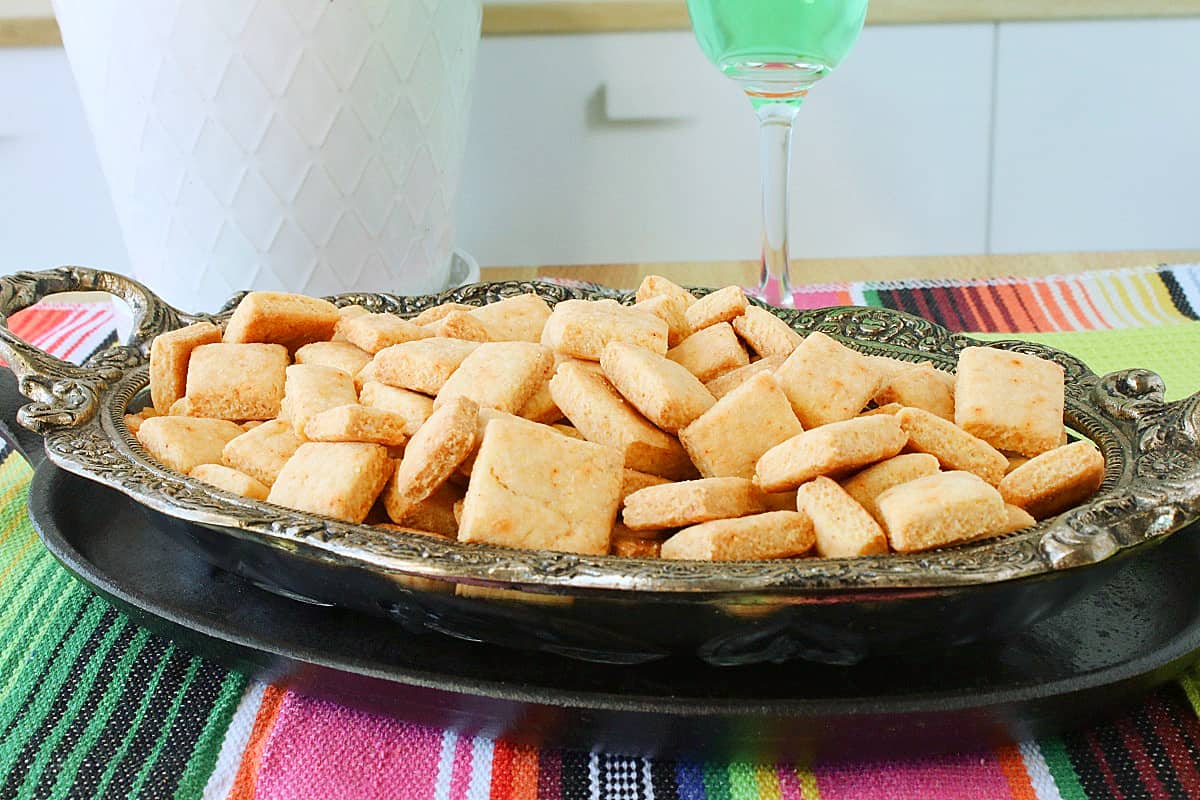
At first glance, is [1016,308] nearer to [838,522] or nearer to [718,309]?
[718,309]

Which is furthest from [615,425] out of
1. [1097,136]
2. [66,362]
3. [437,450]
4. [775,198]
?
[1097,136]

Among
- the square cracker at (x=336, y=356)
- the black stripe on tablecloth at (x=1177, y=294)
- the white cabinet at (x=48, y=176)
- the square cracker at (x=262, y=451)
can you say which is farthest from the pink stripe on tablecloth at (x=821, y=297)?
the white cabinet at (x=48, y=176)

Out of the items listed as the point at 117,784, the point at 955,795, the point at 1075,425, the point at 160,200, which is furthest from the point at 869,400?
the point at 160,200

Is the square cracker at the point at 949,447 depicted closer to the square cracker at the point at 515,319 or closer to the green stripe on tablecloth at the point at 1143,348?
the square cracker at the point at 515,319

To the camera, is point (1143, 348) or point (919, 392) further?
point (1143, 348)

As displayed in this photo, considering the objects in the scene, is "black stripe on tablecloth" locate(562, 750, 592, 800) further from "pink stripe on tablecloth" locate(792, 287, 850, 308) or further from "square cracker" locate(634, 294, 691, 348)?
"pink stripe on tablecloth" locate(792, 287, 850, 308)

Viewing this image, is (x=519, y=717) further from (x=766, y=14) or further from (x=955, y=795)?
(x=766, y=14)
